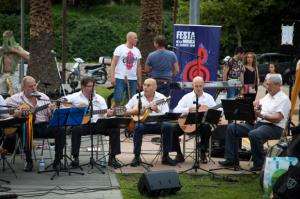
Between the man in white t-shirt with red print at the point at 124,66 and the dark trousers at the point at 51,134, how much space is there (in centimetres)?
323

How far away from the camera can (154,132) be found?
11.1m

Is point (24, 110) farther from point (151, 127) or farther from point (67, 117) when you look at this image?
point (151, 127)

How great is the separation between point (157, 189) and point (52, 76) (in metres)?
9.98

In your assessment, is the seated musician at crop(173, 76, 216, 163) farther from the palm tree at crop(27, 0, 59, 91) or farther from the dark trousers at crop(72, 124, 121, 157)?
the palm tree at crop(27, 0, 59, 91)

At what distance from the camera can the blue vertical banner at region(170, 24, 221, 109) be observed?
1417cm

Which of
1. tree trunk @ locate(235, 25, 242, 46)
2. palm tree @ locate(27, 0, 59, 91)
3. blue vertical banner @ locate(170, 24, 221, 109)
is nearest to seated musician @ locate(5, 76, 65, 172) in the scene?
blue vertical banner @ locate(170, 24, 221, 109)

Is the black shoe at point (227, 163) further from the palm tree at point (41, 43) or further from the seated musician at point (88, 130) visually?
the palm tree at point (41, 43)

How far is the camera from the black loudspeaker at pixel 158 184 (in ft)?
28.2

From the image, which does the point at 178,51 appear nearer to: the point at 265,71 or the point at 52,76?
the point at 52,76

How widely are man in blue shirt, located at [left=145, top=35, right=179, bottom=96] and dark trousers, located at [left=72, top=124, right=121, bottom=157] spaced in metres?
3.35

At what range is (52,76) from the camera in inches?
709

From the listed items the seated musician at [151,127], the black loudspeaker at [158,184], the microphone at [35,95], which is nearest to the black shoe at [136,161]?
the seated musician at [151,127]

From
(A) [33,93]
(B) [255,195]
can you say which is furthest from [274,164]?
(A) [33,93]

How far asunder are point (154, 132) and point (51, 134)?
170 centimetres
